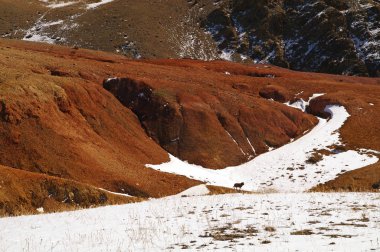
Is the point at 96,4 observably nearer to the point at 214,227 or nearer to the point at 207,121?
the point at 207,121

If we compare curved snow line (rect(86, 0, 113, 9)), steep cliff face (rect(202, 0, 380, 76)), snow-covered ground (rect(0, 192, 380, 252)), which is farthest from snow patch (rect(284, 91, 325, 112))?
curved snow line (rect(86, 0, 113, 9))

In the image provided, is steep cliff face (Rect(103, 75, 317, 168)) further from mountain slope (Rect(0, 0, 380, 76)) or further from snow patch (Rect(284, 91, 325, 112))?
mountain slope (Rect(0, 0, 380, 76))

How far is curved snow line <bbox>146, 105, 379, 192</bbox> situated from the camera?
141 feet

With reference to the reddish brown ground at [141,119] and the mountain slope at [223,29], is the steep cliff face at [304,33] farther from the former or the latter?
the reddish brown ground at [141,119]

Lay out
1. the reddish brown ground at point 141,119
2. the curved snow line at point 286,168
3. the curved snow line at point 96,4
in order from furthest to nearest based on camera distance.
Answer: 1. the curved snow line at point 96,4
2. the curved snow line at point 286,168
3. the reddish brown ground at point 141,119

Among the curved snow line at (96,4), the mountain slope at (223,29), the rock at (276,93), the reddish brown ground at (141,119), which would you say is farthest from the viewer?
the curved snow line at (96,4)

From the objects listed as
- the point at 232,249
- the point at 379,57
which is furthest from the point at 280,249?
the point at 379,57

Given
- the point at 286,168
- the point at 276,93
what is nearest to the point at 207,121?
the point at 286,168

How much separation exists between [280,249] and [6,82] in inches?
1413

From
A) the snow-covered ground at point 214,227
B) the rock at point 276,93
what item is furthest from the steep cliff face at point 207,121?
the snow-covered ground at point 214,227

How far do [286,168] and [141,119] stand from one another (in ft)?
56.6

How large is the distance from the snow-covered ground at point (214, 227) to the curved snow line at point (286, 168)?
983 inches

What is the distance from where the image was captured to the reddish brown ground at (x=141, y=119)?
3544 centimetres

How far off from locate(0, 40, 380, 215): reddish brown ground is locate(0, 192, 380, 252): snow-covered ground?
721 inches
